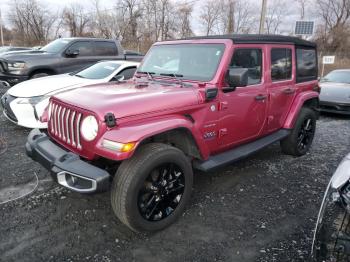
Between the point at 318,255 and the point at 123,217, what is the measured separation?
Answer: 1592mm

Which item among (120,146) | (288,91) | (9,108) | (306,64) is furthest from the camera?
(9,108)

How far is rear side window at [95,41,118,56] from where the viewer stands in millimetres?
9227

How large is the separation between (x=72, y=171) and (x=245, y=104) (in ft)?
7.23

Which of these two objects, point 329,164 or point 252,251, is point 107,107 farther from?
point 329,164

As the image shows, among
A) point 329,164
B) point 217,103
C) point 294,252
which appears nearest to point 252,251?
point 294,252

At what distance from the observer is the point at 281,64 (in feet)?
14.5

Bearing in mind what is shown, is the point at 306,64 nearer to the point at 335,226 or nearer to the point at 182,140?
the point at 182,140

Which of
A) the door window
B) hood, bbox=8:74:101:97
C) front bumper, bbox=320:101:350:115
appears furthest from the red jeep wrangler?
the door window

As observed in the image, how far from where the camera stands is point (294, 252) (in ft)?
8.96

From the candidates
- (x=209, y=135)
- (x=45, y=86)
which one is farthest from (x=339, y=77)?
(x=45, y=86)

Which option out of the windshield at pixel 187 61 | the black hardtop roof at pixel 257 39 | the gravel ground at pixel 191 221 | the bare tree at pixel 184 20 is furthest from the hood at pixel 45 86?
the bare tree at pixel 184 20

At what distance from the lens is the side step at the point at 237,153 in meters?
3.33

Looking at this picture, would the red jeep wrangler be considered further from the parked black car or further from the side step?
the parked black car

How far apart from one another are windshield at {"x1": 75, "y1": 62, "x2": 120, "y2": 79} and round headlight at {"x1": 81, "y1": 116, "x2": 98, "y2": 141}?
3.82 m
